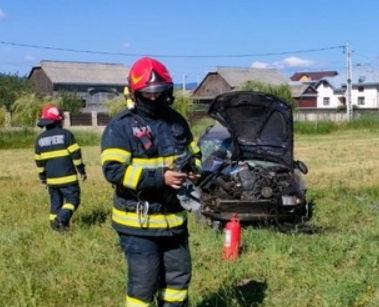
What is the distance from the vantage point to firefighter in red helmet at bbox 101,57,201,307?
422 centimetres

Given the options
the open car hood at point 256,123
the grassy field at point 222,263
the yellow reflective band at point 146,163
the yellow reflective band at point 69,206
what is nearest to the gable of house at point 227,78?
the open car hood at point 256,123

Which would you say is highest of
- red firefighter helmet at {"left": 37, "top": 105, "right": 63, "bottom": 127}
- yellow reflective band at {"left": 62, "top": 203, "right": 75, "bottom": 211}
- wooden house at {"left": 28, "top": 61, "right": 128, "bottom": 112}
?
wooden house at {"left": 28, "top": 61, "right": 128, "bottom": 112}

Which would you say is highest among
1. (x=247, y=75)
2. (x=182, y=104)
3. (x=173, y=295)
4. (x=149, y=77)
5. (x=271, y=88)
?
(x=247, y=75)

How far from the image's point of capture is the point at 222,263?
22.0 feet

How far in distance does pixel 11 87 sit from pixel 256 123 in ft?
229

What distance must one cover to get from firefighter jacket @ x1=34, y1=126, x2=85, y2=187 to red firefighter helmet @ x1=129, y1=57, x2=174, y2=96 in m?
4.71

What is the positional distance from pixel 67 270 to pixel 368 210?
4.89 metres

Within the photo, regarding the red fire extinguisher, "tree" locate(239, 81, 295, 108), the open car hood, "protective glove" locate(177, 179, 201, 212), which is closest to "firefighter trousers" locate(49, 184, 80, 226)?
the open car hood

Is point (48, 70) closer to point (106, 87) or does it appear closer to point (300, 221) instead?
point (106, 87)

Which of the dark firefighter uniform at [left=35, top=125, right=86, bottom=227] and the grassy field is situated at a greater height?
the dark firefighter uniform at [left=35, top=125, right=86, bottom=227]

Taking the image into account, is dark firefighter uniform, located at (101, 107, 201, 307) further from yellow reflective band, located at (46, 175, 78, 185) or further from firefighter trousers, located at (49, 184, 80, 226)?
yellow reflective band, located at (46, 175, 78, 185)

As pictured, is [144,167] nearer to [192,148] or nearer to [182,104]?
[192,148]

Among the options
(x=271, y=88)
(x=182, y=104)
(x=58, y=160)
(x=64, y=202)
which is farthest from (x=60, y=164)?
(x=271, y=88)

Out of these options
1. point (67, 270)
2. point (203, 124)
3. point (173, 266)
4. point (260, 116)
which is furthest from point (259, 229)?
point (203, 124)
